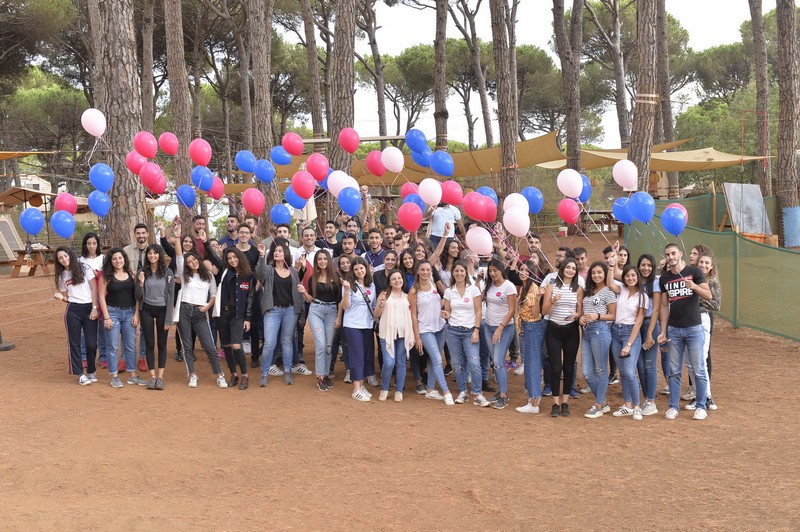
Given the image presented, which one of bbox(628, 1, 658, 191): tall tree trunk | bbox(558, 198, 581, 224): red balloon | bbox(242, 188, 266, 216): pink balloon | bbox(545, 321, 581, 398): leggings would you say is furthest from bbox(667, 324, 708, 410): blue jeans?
bbox(242, 188, 266, 216): pink balloon

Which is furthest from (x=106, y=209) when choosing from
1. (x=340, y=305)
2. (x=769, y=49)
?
(x=769, y=49)

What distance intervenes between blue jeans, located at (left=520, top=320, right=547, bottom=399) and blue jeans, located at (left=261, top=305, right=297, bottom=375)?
2448 millimetres

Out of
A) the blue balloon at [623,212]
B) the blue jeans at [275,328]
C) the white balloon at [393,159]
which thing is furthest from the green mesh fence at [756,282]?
the blue jeans at [275,328]

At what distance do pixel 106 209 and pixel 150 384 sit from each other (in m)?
2.10

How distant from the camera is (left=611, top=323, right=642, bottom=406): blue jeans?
6.52 metres

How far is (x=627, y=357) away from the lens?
652 centimetres

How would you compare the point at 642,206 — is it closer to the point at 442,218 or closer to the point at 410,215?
the point at 410,215

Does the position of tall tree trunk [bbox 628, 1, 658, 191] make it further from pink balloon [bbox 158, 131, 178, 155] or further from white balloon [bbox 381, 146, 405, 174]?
pink balloon [bbox 158, 131, 178, 155]

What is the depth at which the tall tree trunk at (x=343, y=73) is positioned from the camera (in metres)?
10.7

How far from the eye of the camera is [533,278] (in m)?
7.19

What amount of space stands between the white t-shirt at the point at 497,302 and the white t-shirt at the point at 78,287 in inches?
157

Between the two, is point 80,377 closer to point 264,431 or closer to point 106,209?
point 106,209

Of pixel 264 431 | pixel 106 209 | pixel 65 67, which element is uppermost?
pixel 65 67

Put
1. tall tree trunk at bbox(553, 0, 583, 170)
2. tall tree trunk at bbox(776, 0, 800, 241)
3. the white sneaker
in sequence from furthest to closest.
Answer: tall tree trunk at bbox(553, 0, 583, 170), tall tree trunk at bbox(776, 0, 800, 241), the white sneaker
